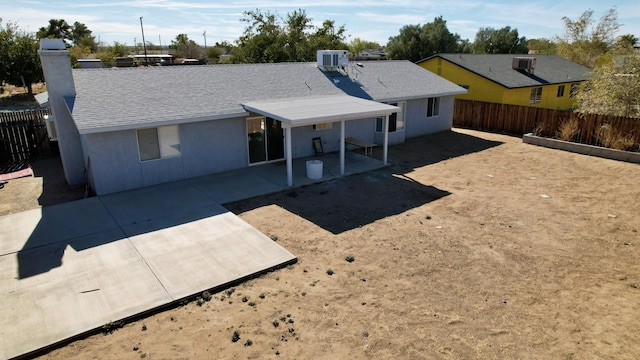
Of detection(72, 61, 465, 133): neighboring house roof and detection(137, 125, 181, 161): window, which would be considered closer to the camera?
detection(72, 61, 465, 133): neighboring house roof

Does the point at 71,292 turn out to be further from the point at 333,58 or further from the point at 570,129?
the point at 570,129

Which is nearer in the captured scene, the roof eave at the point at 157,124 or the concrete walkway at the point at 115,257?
the concrete walkway at the point at 115,257

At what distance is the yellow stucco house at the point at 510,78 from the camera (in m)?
25.2

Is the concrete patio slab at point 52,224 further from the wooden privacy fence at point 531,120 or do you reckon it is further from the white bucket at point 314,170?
the wooden privacy fence at point 531,120

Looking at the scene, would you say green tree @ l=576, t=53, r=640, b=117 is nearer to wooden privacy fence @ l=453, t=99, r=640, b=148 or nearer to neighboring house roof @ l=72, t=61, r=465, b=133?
wooden privacy fence @ l=453, t=99, r=640, b=148

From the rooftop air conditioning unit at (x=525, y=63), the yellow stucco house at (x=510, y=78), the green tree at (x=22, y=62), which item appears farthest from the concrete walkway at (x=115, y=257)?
the green tree at (x=22, y=62)

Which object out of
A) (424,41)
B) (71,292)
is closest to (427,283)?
(71,292)

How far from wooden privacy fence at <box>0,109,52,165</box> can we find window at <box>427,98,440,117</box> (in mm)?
17862

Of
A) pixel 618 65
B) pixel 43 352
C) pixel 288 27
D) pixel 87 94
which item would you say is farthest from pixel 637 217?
pixel 288 27

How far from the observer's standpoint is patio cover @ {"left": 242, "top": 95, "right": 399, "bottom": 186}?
12383mm

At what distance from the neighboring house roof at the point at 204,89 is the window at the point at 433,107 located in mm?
689

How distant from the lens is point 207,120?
13.0 meters

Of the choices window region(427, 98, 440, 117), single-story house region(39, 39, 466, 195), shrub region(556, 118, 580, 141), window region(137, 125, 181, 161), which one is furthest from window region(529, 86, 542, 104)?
window region(137, 125, 181, 161)

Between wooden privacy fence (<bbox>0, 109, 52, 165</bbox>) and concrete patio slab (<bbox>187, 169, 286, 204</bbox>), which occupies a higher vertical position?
wooden privacy fence (<bbox>0, 109, 52, 165</bbox>)
